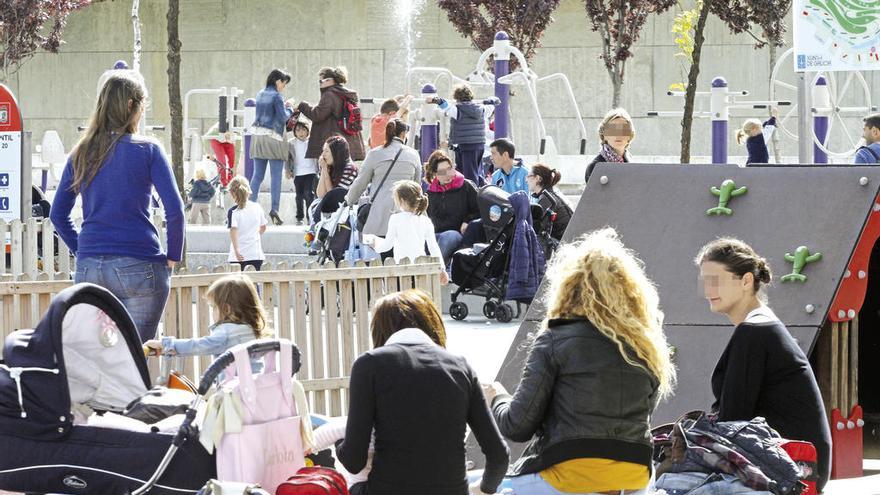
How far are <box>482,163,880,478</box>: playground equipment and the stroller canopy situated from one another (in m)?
1.94

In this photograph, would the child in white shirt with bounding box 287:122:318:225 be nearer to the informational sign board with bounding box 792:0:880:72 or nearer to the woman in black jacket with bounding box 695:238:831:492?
the informational sign board with bounding box 792:0:880:72

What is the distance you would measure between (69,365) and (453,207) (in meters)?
8.36

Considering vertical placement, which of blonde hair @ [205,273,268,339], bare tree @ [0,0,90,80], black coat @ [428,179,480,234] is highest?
bare tree @ [0,0,90,80]

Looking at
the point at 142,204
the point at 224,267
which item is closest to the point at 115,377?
the point at 142,204

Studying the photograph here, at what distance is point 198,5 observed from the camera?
1363 inches

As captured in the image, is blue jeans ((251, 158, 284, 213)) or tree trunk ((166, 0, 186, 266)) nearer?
tree trunk ((166, 0, 186, 266))

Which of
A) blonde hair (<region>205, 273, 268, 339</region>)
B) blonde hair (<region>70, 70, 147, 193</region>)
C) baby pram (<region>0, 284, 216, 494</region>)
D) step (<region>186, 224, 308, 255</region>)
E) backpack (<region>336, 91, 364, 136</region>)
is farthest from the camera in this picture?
backpack (<region>336, 91, 364, 136</region>)

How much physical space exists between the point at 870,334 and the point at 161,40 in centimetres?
2811

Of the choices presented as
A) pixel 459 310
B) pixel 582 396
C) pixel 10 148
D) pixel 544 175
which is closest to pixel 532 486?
pixel 582 396

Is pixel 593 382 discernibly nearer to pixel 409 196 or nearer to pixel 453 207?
pixel 409 196

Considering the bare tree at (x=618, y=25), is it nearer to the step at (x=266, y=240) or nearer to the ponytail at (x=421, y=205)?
the step at (x=266, y=240)

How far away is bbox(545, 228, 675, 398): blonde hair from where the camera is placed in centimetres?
516

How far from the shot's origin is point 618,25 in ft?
98.5

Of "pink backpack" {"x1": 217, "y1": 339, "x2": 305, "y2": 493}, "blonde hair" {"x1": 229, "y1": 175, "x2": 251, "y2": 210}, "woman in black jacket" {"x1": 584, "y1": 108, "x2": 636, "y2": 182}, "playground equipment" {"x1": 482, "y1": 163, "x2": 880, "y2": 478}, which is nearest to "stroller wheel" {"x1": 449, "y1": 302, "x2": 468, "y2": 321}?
"blonde hair" {"x1": 229, "y1": 175, "x2": 251, "y2": 210}
